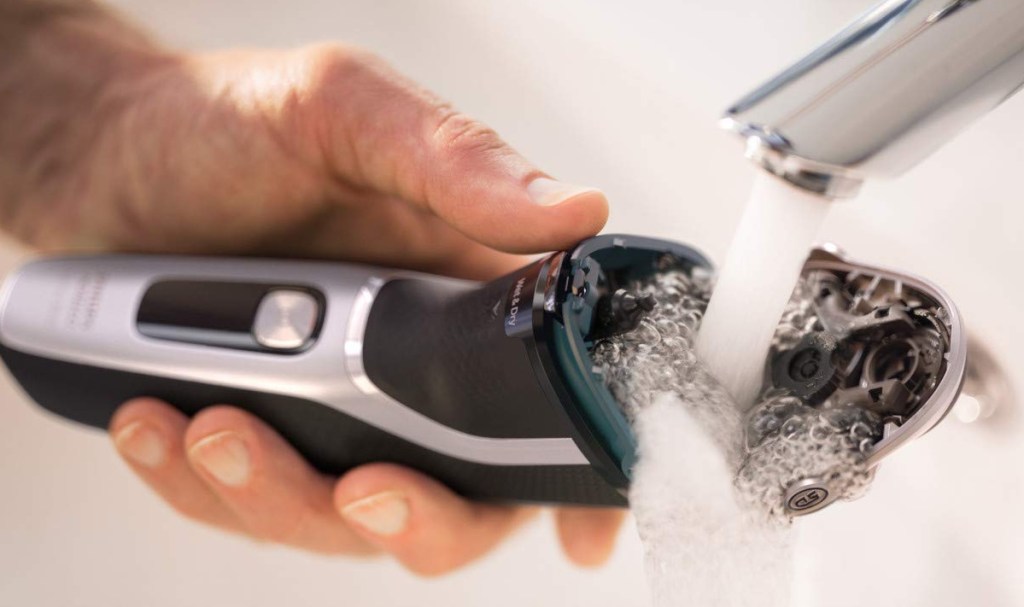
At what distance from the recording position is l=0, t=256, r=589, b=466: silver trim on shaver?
471 millimetres

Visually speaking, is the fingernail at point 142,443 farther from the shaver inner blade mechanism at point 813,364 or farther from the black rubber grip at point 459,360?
the shaver inner blade mechanism at point 813,364

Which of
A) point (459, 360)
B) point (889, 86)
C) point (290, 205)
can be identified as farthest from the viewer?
point (290, 205)

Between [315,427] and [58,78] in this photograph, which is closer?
[315,427]

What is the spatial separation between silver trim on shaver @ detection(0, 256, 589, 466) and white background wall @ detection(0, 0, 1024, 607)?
0.72 ft

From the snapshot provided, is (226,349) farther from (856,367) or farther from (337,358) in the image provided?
(856,367)

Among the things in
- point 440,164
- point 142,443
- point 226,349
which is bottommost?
point 142,443

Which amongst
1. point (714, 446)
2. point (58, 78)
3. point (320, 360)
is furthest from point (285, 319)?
point (58, 78)

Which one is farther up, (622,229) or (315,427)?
(622,229)

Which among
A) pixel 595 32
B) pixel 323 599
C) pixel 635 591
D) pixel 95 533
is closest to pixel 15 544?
pixel 95 533

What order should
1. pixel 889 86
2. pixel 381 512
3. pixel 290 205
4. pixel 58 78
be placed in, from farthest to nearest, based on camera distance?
pixel 58 78 < pixel 290 205 < pixel 381 512 < pixel 889 86

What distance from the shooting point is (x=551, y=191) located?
0.46 metres

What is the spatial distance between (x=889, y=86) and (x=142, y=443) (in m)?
0.49

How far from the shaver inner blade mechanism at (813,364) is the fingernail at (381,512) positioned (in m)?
0.19

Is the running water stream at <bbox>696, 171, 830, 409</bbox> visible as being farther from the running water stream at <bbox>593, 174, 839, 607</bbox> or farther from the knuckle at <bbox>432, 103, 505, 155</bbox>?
the knuckle at <bbox>432, 103, 505, 155</bbox>
